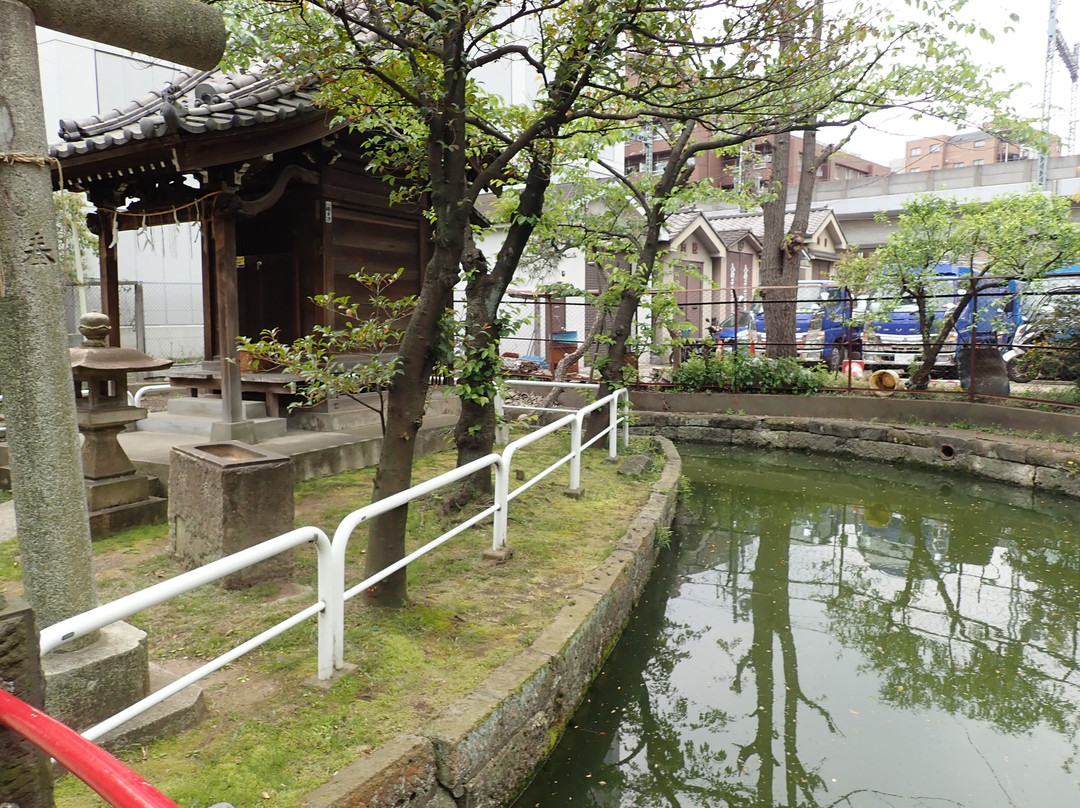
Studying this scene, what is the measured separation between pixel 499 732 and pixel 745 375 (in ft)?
39.1

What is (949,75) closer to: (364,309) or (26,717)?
(364,309)

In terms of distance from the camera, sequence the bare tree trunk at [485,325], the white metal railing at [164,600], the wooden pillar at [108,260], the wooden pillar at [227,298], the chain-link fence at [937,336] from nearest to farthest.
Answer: the white metal railing at [164,600] → the bare tree trunk at [485,325] → the wooden pillar at [227,298] → the wooden pillar at [108,260] → the chain-link fence at [937,336]

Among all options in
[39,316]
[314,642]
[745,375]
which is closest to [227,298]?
[314,642]

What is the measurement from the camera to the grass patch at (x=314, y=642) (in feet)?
10.0

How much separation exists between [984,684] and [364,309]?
815cm

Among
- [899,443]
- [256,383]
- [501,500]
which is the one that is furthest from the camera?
[899,443]

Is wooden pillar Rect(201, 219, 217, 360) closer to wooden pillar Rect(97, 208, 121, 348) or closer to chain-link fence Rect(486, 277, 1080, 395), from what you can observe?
wooden pillar Rect(97, 208, 121, 348)

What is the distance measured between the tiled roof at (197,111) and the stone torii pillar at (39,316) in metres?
3.38

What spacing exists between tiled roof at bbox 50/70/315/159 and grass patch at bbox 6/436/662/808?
368 centimetres

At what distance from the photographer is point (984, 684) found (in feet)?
17.1

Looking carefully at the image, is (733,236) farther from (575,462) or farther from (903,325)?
(575,462)

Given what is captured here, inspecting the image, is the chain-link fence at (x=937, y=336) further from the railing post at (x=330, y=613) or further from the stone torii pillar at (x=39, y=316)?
the stone torii pillar at (x=39, y=316)

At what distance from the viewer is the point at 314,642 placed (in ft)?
13.8

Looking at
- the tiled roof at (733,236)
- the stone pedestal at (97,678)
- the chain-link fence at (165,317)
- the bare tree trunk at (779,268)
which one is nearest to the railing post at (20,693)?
the stone pedestal at (97,678)
